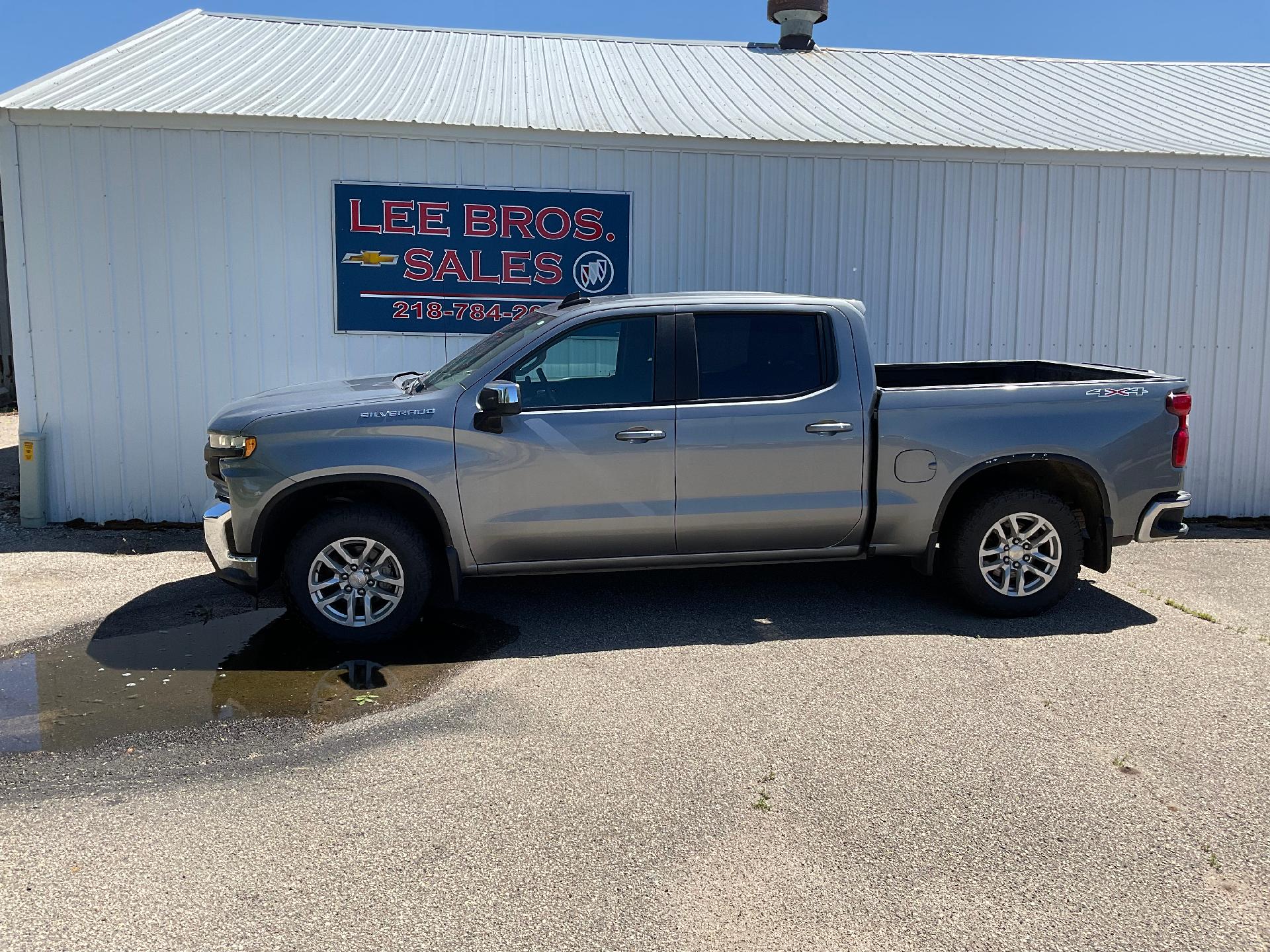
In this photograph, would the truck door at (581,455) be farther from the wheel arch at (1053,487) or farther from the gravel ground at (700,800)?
the wheel arch at (1053,487)

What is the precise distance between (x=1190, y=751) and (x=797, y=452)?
8.09 ft

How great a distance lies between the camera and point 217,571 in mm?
5898

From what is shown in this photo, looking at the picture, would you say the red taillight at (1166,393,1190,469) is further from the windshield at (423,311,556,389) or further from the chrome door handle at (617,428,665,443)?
the windshield at (423,311,556,389)

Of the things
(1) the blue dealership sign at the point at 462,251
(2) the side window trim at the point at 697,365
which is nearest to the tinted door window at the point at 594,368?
(2) the side window trim at the point at 697,365

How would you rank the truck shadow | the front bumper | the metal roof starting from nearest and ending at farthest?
the truck shadow < the front bumper < the metal roof

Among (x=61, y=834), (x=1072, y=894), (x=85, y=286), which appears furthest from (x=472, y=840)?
(x=85, y=286)

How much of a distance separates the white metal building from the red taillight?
3.40 m

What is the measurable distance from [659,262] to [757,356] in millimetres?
3293

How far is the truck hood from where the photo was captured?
5898 mm

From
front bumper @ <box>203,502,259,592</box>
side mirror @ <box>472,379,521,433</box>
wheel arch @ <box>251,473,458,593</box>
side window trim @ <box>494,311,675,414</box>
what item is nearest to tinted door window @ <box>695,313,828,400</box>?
side window trim @ <box>494,311,675,414</box>

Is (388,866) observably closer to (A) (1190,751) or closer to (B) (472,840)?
(B) (472,840)

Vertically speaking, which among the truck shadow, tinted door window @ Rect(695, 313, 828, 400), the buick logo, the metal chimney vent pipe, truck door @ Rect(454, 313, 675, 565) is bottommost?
the truck shadow

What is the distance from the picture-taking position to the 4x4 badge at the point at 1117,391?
6320mm

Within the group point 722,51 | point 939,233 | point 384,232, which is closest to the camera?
point 384,232
